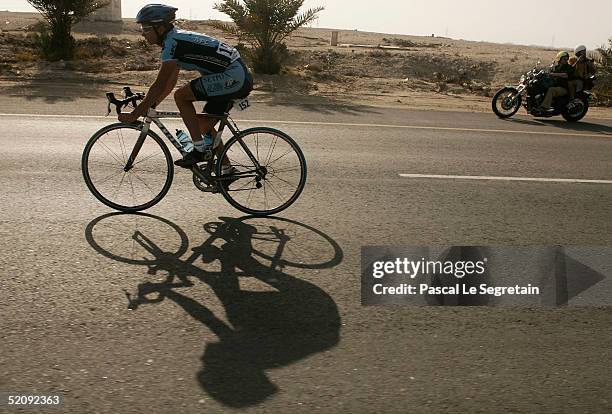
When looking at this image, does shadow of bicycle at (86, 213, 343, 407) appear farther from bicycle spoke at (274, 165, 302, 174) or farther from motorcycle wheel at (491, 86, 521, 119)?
motorcycle wheel at (491, 86, 521, 119)

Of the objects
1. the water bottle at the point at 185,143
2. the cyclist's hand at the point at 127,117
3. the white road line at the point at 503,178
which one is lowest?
the white road line at the point at 503,178

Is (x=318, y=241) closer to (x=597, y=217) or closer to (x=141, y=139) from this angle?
(x=141, y=139)

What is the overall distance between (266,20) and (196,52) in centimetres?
1351

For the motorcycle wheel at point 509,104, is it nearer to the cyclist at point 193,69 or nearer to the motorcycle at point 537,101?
the motorcycle at point 537,101

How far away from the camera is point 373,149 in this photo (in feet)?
32.6

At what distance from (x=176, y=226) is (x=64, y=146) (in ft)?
11.9

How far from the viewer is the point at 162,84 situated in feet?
19.9

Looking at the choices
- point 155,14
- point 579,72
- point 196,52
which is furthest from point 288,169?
point 579,72

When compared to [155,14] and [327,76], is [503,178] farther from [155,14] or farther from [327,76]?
[327,76]

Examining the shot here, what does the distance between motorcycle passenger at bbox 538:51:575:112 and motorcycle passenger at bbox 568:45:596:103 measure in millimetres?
103

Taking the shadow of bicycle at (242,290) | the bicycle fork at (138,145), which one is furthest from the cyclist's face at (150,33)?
the shadow of bicycle at (242,290)

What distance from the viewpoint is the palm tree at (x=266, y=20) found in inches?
742

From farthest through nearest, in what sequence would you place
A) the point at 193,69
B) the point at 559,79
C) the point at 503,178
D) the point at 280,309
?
1. the point at 559,79
2. the point at 503,178
3. the point at 193,69
4. the point at 280,309

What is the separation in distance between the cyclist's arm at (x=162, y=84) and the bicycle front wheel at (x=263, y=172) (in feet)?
2.57
